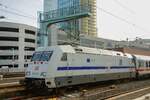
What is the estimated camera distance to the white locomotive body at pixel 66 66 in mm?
17375

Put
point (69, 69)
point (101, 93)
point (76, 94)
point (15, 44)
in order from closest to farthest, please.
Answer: point (76, 94) < point (101, 93) < point (69, 69) < point (15, 44)

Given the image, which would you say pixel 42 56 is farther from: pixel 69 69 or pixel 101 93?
pixel 101 93

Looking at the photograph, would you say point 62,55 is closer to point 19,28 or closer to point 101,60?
point 101,60

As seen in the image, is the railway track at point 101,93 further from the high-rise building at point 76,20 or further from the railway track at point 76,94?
the high-rise building at point 76,20

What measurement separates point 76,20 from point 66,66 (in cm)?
2800

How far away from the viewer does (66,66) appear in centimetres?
1831

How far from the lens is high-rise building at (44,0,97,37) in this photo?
39875mm

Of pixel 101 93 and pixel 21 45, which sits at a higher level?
pixel 21 45

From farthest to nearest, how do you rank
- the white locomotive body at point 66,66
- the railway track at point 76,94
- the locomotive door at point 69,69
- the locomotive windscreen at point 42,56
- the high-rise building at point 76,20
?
1. the high-rise building at point 76,20
2. the locomotive door at point 69,69
3. the locomotive windscreen at point 42,56
4. the white locomotive body at point 66,66
5. the railway track at point 76,94

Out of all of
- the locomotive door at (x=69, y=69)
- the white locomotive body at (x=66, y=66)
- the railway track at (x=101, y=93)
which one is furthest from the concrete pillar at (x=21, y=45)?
the locomotive door at (x=69, y=69)

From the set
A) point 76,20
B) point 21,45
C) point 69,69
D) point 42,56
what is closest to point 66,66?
point 69,69

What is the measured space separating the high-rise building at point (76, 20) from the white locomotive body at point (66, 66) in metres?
12.5

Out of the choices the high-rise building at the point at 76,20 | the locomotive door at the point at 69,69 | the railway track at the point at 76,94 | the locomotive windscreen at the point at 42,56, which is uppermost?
the high-rise building at the point at 76,20

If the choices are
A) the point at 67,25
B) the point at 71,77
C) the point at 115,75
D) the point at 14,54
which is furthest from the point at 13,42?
the point at 71,77
